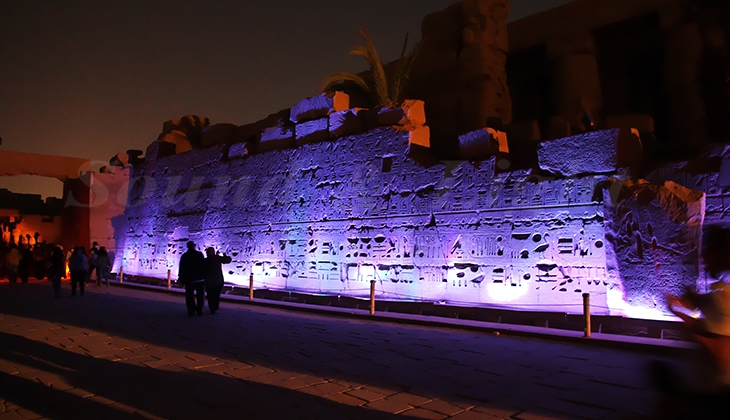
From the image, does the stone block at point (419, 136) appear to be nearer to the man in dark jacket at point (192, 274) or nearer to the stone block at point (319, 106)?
the stone block at point (319, 106)

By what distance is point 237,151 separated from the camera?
13.2 meters

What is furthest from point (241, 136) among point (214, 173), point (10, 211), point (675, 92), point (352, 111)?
point (10, 211)

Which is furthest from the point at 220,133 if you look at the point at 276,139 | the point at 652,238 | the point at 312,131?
the point at 652,238

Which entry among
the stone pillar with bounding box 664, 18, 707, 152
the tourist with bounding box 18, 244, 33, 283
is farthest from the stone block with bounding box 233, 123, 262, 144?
the stone pillar with bounding box 664, 18, 707, 152

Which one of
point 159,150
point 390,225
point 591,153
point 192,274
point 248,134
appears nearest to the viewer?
point 591,153

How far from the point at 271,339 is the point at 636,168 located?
17.6 feet

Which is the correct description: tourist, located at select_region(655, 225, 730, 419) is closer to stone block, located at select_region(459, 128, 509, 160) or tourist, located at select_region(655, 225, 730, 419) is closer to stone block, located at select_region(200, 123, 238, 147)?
stone block, located at select_region(459, 128, 509, 160)

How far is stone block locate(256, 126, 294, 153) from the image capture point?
39.4 ft

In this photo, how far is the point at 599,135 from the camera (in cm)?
715

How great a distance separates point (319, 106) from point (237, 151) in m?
3.12

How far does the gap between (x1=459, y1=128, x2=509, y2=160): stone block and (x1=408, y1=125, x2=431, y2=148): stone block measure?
0.96 metres

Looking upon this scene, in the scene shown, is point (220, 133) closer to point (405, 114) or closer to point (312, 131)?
point (312, 131)

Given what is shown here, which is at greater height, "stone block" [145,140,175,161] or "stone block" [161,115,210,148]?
"stone block" [161,115,210,148]

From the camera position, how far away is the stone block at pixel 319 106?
36.0 feet
